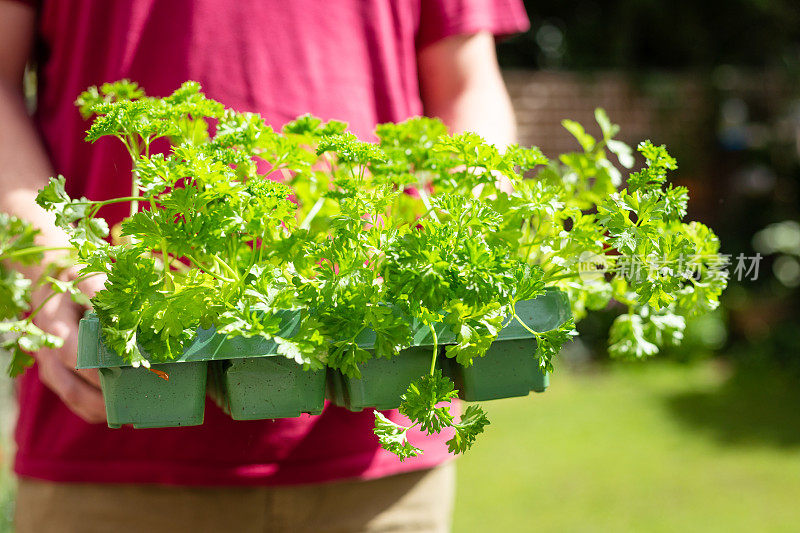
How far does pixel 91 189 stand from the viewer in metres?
1.21

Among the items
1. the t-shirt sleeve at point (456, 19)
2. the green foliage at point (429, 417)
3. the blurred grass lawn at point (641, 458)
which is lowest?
the blurred grass lawn at point (641, 458)

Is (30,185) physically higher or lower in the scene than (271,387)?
higher

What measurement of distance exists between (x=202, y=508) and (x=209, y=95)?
62cm


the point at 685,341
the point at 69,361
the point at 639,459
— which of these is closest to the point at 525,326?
the point at 69,361

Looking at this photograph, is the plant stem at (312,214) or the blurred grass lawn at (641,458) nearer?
the plant stem at (312,214)

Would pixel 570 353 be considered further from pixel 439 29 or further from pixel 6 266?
pixel 6 266

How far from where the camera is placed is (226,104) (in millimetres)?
1220

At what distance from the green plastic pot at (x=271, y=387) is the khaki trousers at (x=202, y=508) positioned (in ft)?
1.20

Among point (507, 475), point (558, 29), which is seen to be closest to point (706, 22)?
point (558, 29)

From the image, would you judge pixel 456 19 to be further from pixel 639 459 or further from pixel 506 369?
pixel 639 459

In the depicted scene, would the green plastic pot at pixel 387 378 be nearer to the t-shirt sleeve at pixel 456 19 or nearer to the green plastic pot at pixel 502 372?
the green plastic pot at pixel 502 372

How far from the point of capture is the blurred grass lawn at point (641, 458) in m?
3.74

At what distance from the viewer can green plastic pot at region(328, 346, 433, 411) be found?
35.3 inches

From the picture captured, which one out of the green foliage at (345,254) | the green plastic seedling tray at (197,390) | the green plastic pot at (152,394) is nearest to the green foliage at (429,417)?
the green foliage at (345,254)
